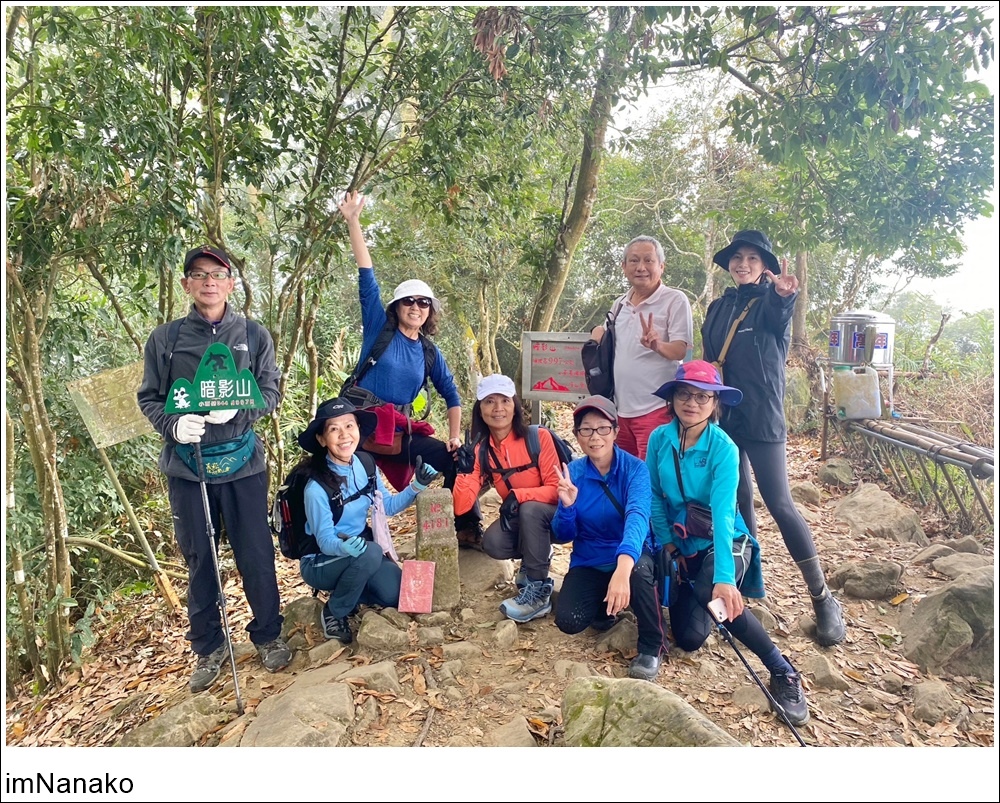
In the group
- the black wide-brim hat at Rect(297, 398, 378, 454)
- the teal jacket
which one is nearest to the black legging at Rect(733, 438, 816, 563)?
the teal jacket

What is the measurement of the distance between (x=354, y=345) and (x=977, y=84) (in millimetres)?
7307

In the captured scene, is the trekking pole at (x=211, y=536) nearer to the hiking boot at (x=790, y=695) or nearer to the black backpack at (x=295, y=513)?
the black backpack at (x=295, y=513)

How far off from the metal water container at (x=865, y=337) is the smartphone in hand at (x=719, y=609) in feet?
13.0

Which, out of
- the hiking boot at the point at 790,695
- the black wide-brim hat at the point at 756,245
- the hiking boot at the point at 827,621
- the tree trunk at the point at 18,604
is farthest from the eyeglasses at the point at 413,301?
the hiking boot at the point at 827,621

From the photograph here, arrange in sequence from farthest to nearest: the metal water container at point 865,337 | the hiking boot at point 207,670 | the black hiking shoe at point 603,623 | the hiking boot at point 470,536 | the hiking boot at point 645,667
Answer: the metal water container at point 865,337, the hiking boot at point 470,536, the black hiking shoe at point 603,623, the hiking boot at point 207,670, the hiking boot at point 645,667

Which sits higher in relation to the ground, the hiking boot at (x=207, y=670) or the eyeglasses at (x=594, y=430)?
the eyeglasses at (x=594, y=430)

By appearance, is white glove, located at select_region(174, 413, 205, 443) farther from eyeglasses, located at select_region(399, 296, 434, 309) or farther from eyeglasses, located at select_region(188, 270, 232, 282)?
eyeglasses, located at select_region(399, 296, 434, 309)

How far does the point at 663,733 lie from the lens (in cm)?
219

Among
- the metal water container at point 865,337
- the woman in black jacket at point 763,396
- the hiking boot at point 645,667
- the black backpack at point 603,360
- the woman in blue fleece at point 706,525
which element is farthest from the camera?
the metal water container at point 865,337

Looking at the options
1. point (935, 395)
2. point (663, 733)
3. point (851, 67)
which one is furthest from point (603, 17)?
point (935, 395)

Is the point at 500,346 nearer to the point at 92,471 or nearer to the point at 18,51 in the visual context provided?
the point at 92,471

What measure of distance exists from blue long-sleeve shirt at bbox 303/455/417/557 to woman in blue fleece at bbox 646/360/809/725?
1.40m

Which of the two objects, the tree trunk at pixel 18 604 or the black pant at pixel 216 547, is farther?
the tree trunk at pixel 18 604

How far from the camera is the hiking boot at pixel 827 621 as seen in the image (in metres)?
3.26
